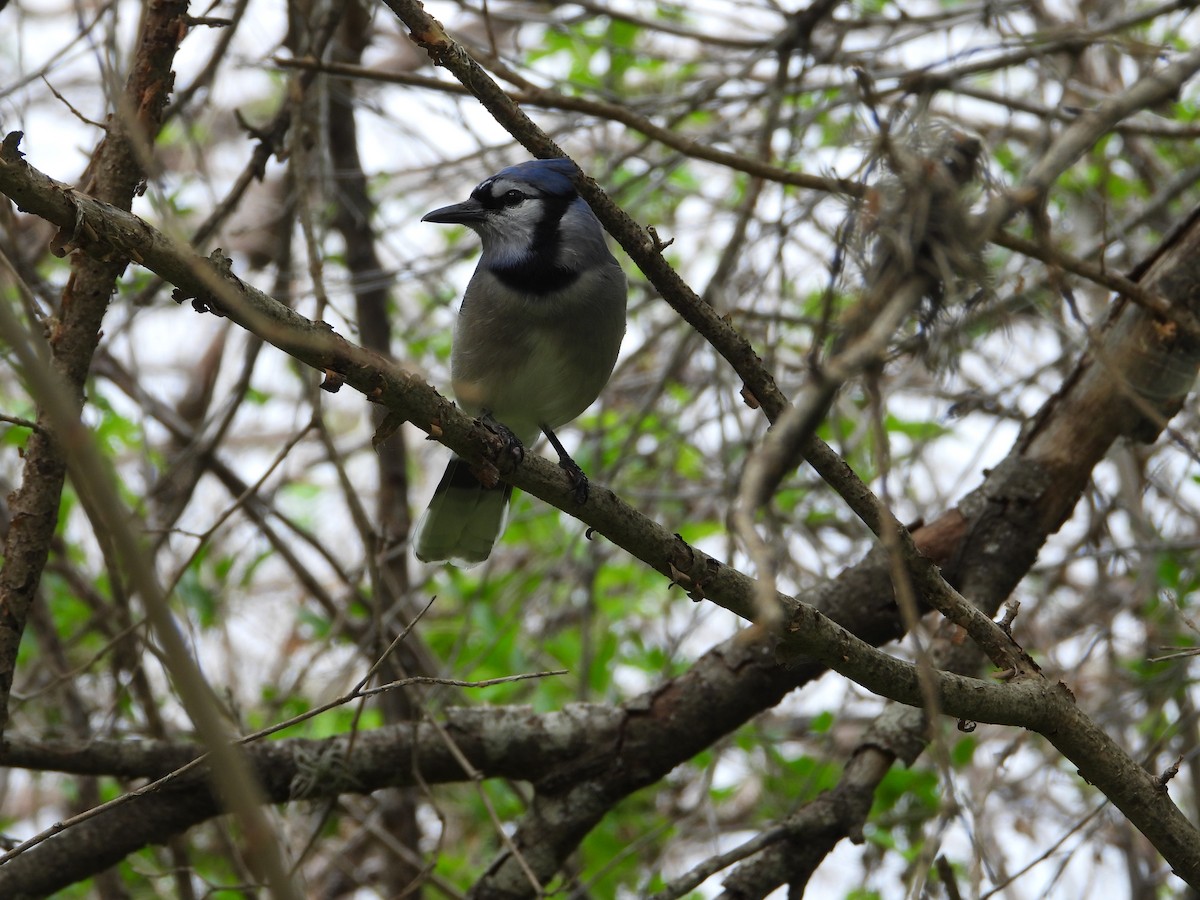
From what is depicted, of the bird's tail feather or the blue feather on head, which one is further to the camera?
the blue feather on head

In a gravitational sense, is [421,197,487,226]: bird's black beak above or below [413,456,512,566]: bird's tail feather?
above

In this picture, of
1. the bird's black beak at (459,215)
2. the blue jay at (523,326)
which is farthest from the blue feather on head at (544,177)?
the bird's black beak at (459,215)

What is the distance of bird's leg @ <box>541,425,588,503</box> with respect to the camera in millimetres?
2354

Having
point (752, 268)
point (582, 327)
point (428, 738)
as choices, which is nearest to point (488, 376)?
point (582, 327)

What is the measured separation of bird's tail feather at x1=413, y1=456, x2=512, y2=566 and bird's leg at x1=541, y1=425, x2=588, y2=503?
0.81 feet

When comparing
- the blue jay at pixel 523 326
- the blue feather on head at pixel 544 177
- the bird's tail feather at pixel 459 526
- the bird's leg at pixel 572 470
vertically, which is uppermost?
the blue feather on head at pixel 544 177

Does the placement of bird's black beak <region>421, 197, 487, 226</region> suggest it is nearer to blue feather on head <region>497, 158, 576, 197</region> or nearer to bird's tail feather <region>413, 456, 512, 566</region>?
blue feather on head <region>497, 158, 576, 197</region>

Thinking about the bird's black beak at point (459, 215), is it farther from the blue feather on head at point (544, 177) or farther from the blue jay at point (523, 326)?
the blue feather on head at point (544, 177)

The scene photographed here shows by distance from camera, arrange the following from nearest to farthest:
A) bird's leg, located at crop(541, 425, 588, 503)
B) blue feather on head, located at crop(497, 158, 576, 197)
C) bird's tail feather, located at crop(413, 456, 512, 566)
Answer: bird's leg, located at crop(541, 425, 588, 503), bird's tail feather, located at crop(413, 456, 512, 566), blue feather on head, located at crop(497, 158, 576, 197)

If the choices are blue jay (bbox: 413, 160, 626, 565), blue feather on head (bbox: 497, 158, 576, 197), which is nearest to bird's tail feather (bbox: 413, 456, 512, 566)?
blue jay (bbox: 413, 160, 626, 565)

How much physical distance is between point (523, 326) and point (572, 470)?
697 mm

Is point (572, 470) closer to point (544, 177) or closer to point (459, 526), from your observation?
point (459, 526)

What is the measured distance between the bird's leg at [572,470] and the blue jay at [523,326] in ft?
0.04

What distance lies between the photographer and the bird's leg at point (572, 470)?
2354 mm
